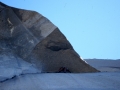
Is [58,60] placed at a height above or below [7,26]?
below

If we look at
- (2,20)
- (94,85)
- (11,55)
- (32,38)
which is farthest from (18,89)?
(2,20)

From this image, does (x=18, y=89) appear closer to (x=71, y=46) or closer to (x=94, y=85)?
(x=94, y=85)

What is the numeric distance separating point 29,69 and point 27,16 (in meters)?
1.44

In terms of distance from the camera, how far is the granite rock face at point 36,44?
13.9ft

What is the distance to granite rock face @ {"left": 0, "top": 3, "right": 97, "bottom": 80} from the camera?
4.25 m

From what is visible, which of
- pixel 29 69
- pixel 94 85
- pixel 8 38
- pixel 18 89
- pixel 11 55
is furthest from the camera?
pixel 8 38

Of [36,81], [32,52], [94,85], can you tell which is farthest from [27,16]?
[94,85]

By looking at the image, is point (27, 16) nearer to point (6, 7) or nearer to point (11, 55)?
point (6, 7)

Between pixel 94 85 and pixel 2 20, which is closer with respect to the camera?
pixel 94 85

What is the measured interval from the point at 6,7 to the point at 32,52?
117 centimetres

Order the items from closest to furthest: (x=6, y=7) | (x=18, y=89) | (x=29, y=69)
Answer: (x=18, y=89), (x=29, y=69), (x=6, y=7)

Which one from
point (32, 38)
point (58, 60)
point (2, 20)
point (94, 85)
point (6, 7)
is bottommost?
point (94, 85)

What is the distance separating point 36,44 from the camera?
440 centimetres

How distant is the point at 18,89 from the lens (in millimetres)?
2562
